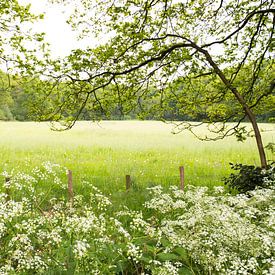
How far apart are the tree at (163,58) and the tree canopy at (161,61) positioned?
3 cm

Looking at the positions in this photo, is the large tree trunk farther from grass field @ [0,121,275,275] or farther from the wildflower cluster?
the wildflower cluster

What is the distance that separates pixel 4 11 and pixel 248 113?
7.98m

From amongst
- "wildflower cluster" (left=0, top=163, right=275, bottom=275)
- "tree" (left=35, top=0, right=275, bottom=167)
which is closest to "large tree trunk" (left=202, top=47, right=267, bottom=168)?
"tree" (left=35, top=0, right=275, bottom=167)

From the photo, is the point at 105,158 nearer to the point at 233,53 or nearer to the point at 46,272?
the point at 233,53

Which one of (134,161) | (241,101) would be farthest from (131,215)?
(134,161)

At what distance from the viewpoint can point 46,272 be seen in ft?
9.57

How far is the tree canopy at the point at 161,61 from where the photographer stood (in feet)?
31.6

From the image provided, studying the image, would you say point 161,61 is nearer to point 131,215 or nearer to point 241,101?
point 241,101

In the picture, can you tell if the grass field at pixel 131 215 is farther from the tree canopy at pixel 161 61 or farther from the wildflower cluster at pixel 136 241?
the tree canopy at pixel 161 61

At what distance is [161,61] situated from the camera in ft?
32.7

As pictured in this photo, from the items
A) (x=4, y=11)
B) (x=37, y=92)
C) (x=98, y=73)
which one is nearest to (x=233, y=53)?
(x=98, y=73)

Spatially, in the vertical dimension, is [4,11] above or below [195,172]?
above

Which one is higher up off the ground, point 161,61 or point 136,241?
point 161,61

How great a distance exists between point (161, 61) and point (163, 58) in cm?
11
